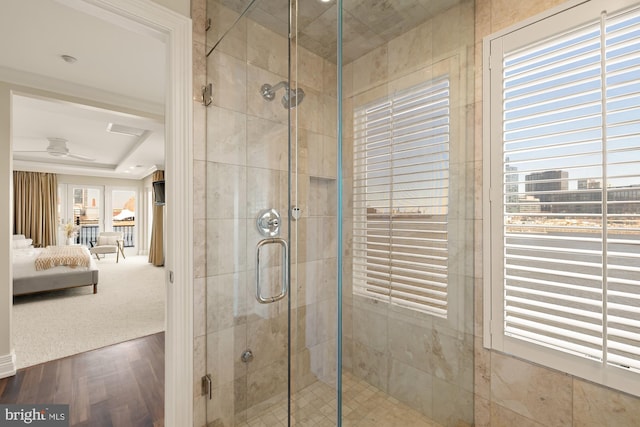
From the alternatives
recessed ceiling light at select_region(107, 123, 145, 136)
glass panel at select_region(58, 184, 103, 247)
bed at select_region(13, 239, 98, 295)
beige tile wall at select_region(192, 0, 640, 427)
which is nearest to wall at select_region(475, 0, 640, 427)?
beige tile wall at select_region(192, 0, 640, 427)

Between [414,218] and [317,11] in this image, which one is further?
[414,218]

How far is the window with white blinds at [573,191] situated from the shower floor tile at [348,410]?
65cm

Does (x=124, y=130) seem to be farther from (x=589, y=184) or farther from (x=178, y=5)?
(x=589, y=184)

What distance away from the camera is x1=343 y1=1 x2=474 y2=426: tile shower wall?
1060mm

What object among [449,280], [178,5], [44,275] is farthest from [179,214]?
[44,275]

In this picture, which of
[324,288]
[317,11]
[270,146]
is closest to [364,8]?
[317,11]

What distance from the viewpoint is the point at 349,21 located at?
1009 mm

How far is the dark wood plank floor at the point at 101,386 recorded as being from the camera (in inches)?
76.8

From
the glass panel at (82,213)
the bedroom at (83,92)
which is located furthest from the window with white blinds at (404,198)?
the glass panel at (82,213)

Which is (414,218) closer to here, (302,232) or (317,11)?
(302,232)

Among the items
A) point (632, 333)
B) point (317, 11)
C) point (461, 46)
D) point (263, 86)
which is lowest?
point (632, 333)

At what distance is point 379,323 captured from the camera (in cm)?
119

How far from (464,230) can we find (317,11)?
1.20m

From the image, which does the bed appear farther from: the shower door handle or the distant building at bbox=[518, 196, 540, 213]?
the distant building at bbox=[518, 196, 540, 213]
